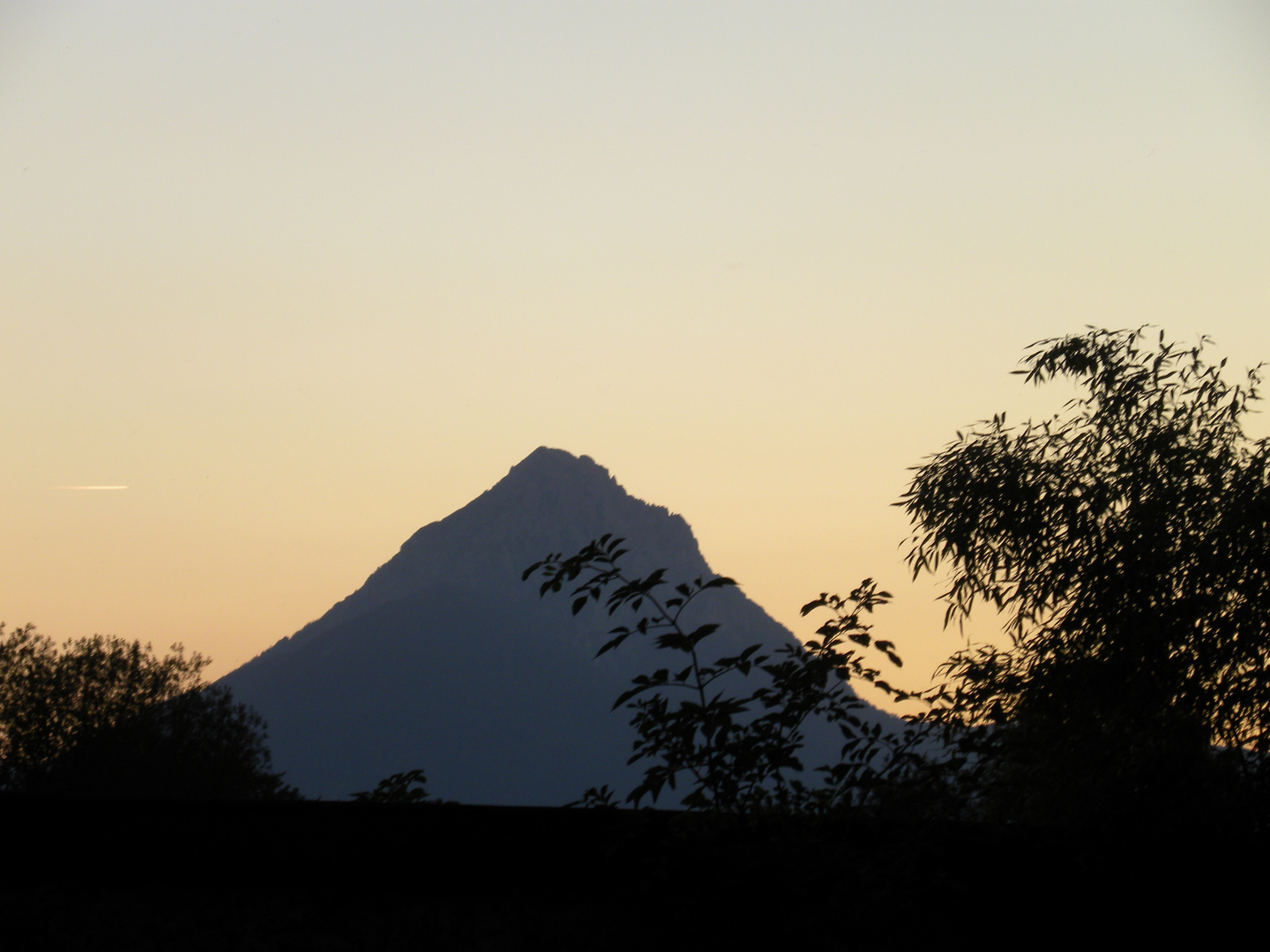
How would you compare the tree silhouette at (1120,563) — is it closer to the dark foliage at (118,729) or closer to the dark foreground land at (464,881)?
the dark foreground land at (464,881)

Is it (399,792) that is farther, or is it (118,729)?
(118,729)

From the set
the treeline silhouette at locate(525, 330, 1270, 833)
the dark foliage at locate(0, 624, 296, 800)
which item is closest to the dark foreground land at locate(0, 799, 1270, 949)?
the treeline silhouette at locate(525, 330, 1270, 833)

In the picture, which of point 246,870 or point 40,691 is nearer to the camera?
point 246,870

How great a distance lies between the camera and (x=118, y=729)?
2917 centimetres

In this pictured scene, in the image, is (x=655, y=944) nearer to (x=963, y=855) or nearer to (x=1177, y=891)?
(x=963, y=855)

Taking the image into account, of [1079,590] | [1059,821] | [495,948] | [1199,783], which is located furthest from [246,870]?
[1079,590]

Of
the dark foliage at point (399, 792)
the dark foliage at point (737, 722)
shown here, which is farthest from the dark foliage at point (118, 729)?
the dark foliage at point (737, 722)

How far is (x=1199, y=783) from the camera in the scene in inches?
251

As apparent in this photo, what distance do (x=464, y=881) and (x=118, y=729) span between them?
2716 cm

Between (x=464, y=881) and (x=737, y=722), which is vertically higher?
(x=737, y=722)

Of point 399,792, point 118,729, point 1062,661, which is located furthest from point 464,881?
point 118,729

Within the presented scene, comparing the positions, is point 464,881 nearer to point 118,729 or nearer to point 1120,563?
point 1120,563

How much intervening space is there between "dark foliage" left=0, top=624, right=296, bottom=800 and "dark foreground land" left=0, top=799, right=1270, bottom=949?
2290 cm

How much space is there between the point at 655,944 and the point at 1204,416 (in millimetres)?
9189
